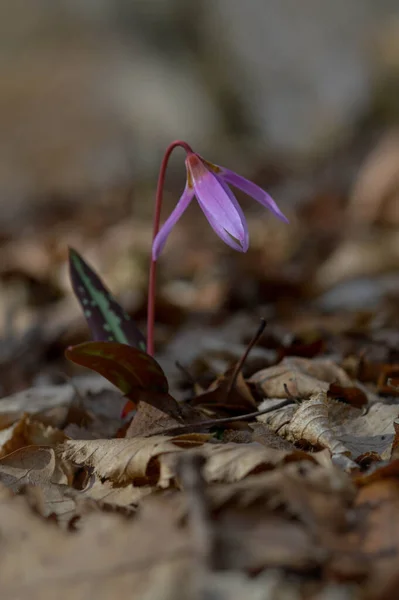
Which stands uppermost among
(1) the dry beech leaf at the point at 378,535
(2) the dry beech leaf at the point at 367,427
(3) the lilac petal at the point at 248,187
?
(3) the lilac petal at the point at 248,187

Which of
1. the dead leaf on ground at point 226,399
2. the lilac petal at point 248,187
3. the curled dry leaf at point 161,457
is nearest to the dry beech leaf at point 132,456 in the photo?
the curled dry leaf at point 161,457

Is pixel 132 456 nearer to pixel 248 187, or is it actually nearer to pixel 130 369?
pixel 130 369

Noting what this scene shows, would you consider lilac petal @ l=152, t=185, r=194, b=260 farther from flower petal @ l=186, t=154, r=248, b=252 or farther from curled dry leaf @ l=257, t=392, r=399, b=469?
curled dry leaf @ l=257, t=392, r=399, b=469

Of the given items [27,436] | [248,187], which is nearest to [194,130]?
[248,187]

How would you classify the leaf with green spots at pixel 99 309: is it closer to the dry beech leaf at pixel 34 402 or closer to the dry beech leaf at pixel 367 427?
the dry beech leaf at pixel 34 402

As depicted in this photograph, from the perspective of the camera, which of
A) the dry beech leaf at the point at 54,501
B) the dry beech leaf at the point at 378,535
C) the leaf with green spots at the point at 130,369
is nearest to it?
the dry beech leaf at the point at 378,535

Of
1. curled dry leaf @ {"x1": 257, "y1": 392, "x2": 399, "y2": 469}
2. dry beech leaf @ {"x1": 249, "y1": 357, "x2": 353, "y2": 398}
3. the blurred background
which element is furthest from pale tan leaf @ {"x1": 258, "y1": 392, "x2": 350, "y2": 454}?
the blurred background
